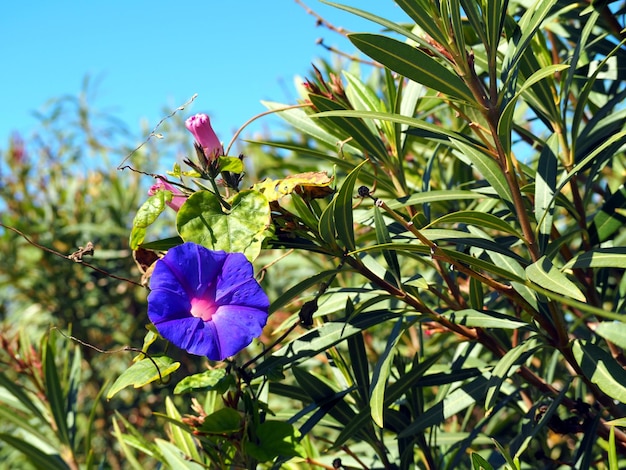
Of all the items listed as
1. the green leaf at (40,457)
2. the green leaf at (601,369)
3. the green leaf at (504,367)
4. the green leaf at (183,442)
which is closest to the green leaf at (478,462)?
the green leaf at (504,367)

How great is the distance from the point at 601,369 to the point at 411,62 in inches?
18.4

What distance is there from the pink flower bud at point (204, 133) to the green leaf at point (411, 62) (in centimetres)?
22

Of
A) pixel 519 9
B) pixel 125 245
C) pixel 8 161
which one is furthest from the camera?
pixel 8 161

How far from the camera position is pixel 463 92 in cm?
83

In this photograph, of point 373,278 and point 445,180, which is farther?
point 445,180

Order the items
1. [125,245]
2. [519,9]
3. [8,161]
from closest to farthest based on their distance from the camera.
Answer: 1. [519,9]
2. [125,245]
3. [8,161]

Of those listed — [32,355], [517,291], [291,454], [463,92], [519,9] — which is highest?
[519,9]

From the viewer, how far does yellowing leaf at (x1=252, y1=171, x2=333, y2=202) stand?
795mm

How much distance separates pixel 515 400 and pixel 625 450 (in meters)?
0.26

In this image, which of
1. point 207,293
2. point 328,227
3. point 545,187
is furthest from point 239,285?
point 545,187

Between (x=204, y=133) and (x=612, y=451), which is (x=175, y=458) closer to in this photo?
(x=204, y=133)

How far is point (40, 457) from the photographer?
129 cm

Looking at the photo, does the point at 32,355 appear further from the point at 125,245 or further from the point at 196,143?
the point at 125,245

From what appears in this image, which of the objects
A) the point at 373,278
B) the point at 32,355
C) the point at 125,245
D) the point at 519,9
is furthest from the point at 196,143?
the point at 125,245
